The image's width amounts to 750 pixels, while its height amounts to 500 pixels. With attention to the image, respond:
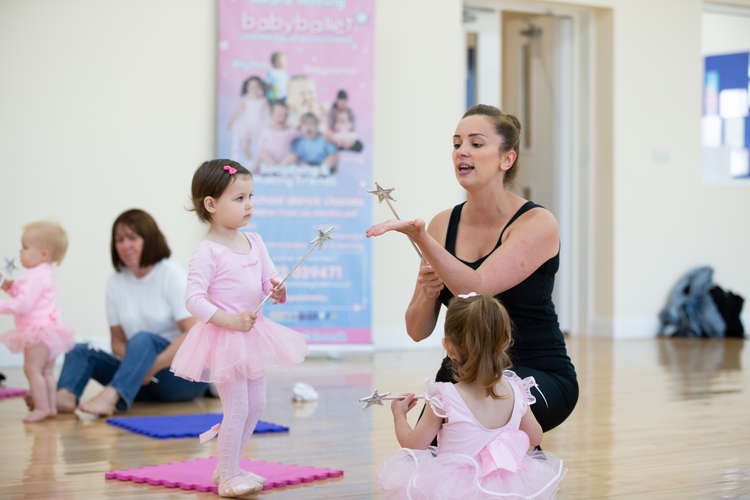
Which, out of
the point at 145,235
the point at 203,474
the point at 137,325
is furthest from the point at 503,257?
the point at 137,325

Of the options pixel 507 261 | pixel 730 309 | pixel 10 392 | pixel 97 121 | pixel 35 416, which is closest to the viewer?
pixel 507 261

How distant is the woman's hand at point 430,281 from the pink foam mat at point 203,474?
64cm

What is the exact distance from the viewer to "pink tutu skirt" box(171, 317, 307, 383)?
2.49 meters

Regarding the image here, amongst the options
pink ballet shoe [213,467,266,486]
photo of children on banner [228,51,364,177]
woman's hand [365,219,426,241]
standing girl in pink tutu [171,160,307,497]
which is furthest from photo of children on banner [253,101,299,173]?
woman's hand [365,219,426,241]

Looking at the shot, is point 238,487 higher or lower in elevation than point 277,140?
lower

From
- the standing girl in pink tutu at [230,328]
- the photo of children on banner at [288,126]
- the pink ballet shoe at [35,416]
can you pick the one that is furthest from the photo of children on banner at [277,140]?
the standing girl in pink tutu at [230,328]

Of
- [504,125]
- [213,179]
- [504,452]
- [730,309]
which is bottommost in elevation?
[730,309]

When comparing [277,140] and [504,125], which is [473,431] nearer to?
[504,125]

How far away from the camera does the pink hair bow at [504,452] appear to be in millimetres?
2074

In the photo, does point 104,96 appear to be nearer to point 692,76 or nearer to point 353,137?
point 353,137

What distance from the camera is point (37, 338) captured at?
3.85 metres

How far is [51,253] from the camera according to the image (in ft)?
13.2

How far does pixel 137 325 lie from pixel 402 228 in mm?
2285

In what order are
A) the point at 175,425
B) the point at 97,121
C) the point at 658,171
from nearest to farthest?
1. the point at 175,425
2. the point at 97,121
3. the point at 658,171
